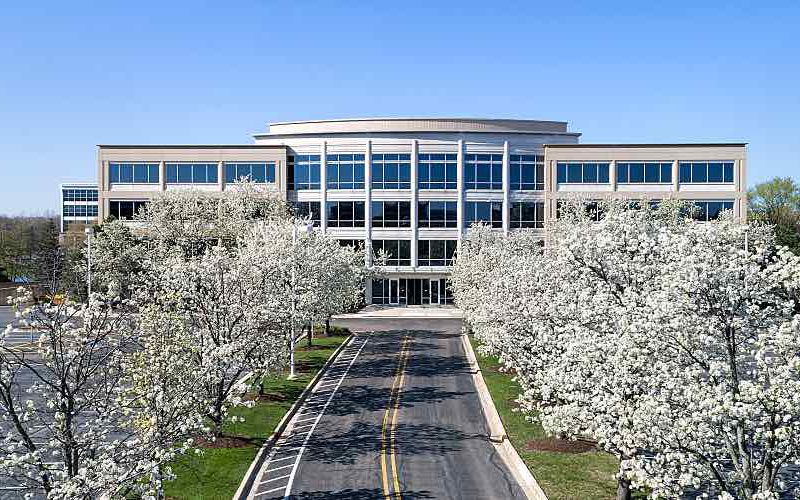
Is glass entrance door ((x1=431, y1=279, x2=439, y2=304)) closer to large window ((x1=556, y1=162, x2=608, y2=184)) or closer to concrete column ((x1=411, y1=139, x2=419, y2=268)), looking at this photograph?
concrete column ((x1=411, y1=139, x2=419, y2=268))

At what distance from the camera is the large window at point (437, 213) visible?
84938 millimetres

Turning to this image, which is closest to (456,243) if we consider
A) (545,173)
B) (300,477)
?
(545,173)

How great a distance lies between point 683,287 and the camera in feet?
49.7

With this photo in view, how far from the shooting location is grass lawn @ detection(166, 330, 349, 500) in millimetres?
23109

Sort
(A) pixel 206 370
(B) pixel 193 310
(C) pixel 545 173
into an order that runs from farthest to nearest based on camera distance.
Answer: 1. (C) pixel 545 173
2. (B) pixel 193 310
3. (A) pixel 206 370

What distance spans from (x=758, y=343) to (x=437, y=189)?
71.2m

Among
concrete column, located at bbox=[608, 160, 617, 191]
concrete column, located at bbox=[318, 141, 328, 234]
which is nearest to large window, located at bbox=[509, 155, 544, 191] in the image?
concrete column, located at bbox=[608, 160, 617, 191]

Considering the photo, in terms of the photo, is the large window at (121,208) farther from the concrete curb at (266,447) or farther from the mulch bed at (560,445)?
the mulch bed at (560,445)

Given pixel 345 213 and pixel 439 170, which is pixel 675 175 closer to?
pixel 439 170

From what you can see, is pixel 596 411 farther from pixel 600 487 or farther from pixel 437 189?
pixel 437 189

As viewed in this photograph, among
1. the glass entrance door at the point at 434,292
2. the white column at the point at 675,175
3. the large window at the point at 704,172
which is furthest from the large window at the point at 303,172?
the large window at the point at 704,172

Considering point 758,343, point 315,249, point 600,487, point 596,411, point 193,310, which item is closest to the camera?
point 758,343

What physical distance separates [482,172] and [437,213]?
24.1 feet

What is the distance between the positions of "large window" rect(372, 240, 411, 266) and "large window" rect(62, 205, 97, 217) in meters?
117
